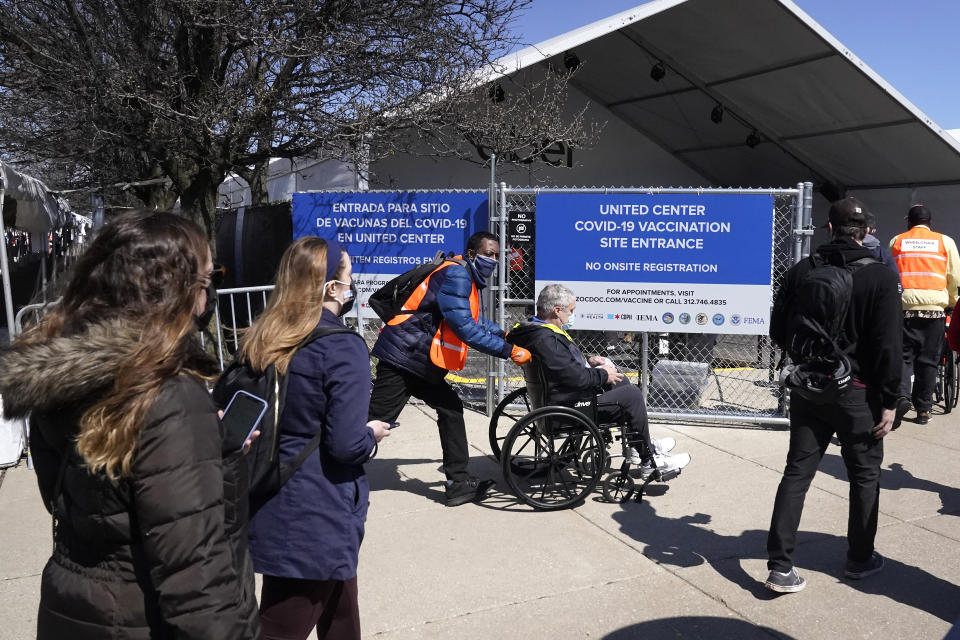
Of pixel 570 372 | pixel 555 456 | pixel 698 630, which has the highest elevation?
pixel 570 372

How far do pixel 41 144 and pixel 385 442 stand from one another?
6.60 meters

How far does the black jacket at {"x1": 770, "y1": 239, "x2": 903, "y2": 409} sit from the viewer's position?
335 cm

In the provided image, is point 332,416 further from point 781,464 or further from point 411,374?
point 781,464

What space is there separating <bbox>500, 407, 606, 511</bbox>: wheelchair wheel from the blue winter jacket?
0.46m

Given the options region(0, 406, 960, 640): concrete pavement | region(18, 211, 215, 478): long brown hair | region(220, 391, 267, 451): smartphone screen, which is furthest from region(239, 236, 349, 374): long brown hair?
region(0, 406, 960, 640): concrete pavement

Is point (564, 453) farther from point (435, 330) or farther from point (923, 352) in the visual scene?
point (923, 352)

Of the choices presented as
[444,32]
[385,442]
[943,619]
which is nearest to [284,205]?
[444,32]

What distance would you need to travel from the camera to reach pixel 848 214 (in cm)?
349

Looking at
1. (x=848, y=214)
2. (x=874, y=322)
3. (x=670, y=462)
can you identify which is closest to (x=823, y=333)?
(x=874, y=322)

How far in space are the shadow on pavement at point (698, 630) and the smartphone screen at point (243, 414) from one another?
77.1 inches

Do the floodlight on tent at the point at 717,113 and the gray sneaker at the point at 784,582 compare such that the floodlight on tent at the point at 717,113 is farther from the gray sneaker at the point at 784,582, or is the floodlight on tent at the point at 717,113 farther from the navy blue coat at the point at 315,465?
the navy blue coat at the point at 315,465

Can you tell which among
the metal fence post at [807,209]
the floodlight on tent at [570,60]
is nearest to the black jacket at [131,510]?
the metal fence post at [807,209]

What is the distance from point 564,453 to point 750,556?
117cm

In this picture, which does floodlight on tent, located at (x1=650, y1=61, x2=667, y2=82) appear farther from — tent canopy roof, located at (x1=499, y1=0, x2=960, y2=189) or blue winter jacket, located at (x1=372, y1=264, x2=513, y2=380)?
blue winter jacket, located at (x1=372, y1=264, x2=513, y2=380)
